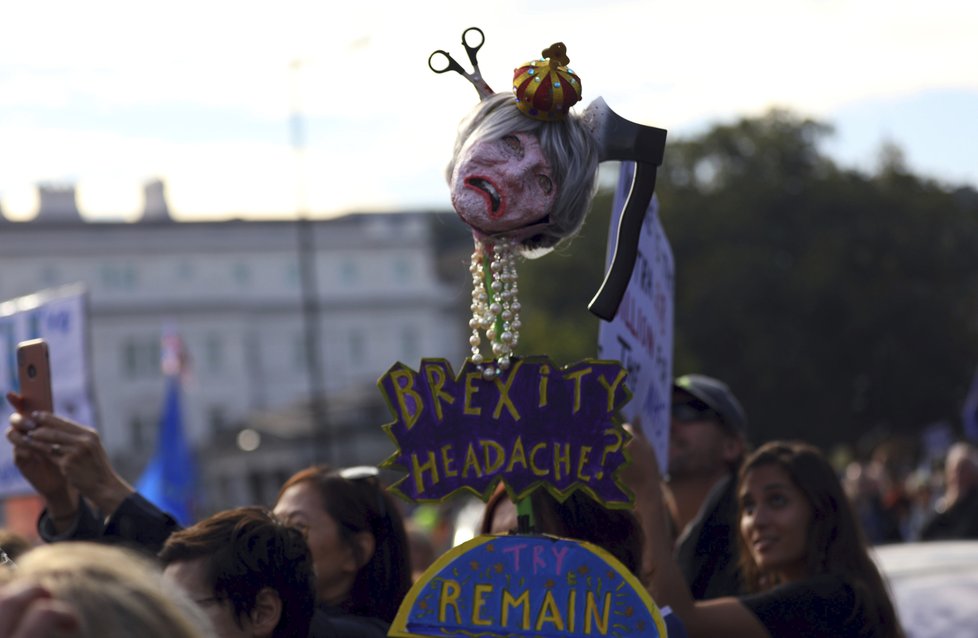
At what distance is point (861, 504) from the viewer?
55.9 ft

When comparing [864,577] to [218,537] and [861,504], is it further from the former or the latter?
[861,504]

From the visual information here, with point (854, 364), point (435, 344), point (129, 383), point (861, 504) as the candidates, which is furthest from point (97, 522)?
point (435, 344)

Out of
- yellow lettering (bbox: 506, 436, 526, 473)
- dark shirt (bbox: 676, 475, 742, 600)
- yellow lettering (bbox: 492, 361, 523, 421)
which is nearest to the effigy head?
yellow lettering (bbox: 492, 361, 523, 421)

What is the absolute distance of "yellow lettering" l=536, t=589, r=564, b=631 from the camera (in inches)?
108

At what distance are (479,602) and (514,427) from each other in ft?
0.88

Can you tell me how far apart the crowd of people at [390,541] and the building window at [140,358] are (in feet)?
233

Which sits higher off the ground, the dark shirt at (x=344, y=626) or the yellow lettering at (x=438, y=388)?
the yellow lettering at (x=438, y=388)

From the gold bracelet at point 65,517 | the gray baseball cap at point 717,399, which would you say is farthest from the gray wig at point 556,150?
the gray baseball cap at point 717,399

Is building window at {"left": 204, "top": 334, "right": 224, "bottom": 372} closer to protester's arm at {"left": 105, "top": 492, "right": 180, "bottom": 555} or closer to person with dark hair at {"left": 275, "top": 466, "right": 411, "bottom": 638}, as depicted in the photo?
person with dark hair at {"left": 275, "top": 466, "right": 411, "bottom": 638}

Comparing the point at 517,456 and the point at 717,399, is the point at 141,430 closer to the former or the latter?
the point at 717,399

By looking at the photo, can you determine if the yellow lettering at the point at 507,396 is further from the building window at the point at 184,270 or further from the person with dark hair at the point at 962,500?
the building window at the point at 184,270

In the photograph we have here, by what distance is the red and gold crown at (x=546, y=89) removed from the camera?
112 inches

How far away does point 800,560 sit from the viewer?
426cm

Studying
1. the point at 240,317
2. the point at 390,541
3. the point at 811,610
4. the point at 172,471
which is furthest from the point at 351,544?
the point at 240,317
